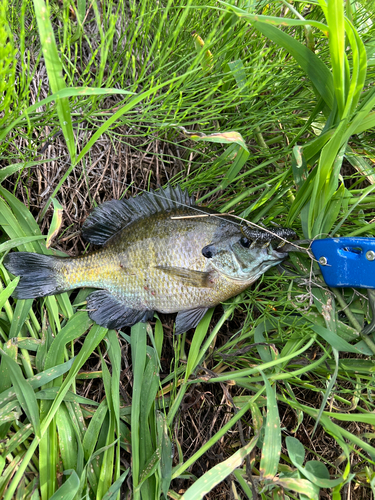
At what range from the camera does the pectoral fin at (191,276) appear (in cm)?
199

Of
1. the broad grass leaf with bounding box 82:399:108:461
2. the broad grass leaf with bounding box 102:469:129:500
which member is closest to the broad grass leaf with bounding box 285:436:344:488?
the broad grass leaf with bounding box 102:469:129:500

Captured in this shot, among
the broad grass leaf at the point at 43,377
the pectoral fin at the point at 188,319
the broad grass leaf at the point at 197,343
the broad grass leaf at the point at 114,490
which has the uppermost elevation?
the pectoral fin at the point at 188,319

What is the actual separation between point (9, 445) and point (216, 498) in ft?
4.04

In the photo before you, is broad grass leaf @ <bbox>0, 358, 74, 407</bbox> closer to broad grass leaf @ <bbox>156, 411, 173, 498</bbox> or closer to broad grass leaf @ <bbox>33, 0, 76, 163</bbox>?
broad grass leaf @ <bbox>156, 411, 173, 498</bbox>

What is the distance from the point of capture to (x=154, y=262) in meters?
2.03

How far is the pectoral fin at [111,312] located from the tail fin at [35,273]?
0.65 ft

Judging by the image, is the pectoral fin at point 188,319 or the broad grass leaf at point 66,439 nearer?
the broad grass leaf at point 66,439

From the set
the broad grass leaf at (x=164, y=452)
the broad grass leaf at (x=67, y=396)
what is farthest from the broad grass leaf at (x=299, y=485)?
the broad grass leaf at (x=67, y=396)

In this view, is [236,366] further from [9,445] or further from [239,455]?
[9,445]

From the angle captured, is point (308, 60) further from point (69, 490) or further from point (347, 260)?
point (69, 490)

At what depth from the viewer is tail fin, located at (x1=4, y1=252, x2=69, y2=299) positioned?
77.7 inches

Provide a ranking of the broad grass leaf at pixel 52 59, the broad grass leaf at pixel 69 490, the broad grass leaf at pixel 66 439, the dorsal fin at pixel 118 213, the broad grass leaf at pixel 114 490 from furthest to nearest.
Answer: the dorsal fin at pixel 118 213 → the broad grass leaf at pixel 66 439 → the broad grass leaf at pixel 114 490 → the broad grass leaf at pixel 69 490 → the broad grass leaf at pixel 52 59

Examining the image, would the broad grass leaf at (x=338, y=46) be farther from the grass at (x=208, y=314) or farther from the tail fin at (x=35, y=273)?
the tail fin at (x=35, y=273)

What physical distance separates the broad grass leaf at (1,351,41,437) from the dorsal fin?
825 mm
